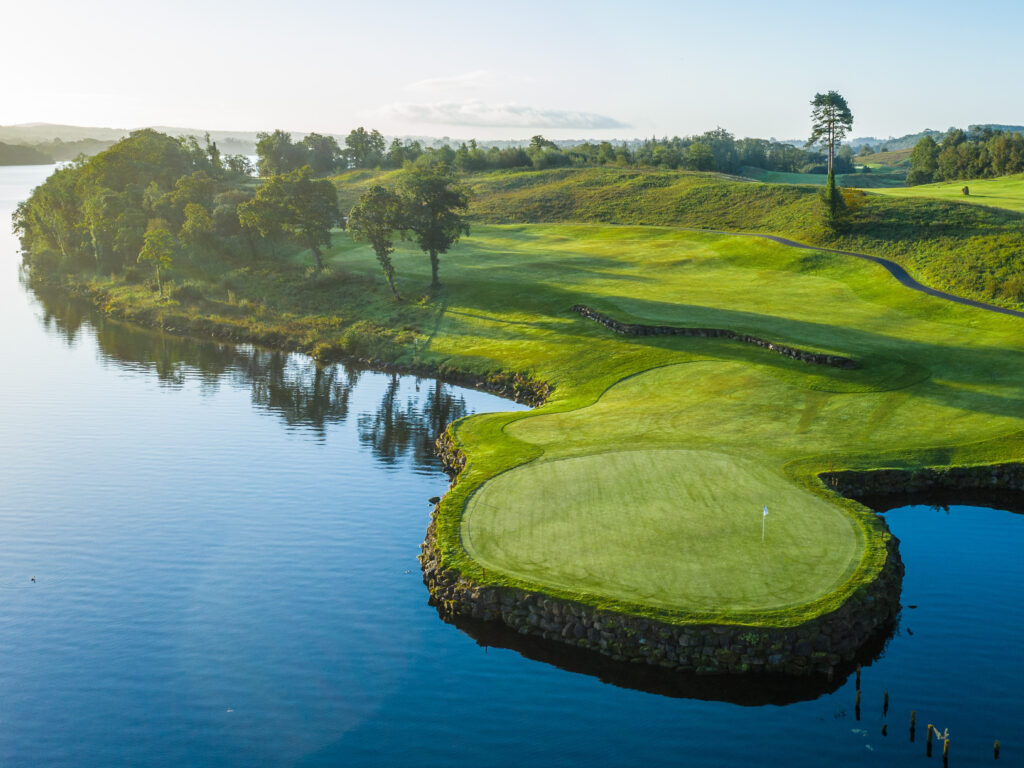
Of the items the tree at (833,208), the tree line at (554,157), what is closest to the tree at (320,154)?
the tree line at (554,157)

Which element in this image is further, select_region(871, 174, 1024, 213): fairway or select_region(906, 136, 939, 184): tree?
select_region(906, 136, 939, 184): tree

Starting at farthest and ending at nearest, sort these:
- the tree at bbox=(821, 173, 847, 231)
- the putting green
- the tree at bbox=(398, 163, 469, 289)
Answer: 1. the tree at bbox=(821, 173, 847, 231)
2. the tree at bbox=(398, 163, 469, 289)
3. the putting green

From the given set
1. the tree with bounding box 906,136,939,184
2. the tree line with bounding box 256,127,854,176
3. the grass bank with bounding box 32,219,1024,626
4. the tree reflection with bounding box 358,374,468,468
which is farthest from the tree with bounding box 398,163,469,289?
the tree with bounding box 906,136,939,184

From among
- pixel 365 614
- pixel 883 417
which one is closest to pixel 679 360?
pixel 883 417

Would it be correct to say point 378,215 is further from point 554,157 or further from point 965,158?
point 965,158

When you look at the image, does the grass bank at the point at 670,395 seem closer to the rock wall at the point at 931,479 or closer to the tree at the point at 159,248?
the rock wall at the point at 931,479

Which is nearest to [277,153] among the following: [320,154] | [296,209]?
[320,154]

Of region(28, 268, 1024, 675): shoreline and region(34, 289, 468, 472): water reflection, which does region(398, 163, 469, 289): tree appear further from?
region(28, 268, 1024, 675): shoreline
